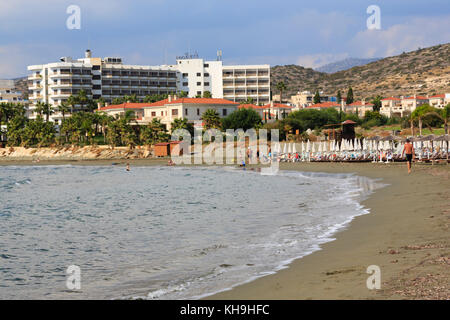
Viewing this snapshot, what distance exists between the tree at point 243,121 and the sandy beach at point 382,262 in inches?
2360

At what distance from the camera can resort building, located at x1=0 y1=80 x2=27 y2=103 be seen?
13998cm

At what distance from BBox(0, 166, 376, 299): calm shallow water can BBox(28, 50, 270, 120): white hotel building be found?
9191cm

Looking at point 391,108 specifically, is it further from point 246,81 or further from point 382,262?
point 382,262

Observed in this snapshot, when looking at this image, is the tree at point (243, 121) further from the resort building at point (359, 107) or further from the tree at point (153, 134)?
the resort building at point (359, 107)

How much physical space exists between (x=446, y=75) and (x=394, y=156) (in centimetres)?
13835

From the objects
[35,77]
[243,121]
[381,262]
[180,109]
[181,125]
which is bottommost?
[381,262]

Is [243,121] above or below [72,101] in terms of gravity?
below

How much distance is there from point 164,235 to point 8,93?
458 ft

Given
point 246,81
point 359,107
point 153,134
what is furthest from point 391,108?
point 153,134

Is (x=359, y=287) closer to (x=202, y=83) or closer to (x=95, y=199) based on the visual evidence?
(x=95, y=199)

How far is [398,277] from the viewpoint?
28.1 feet

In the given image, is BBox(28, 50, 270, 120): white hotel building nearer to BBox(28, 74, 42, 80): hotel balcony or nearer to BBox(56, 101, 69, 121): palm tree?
BBox(28, 74, 42, 80): hotel balcony

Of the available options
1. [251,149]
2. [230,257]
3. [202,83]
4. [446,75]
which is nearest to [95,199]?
[230,257]

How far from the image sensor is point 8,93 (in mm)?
143500
